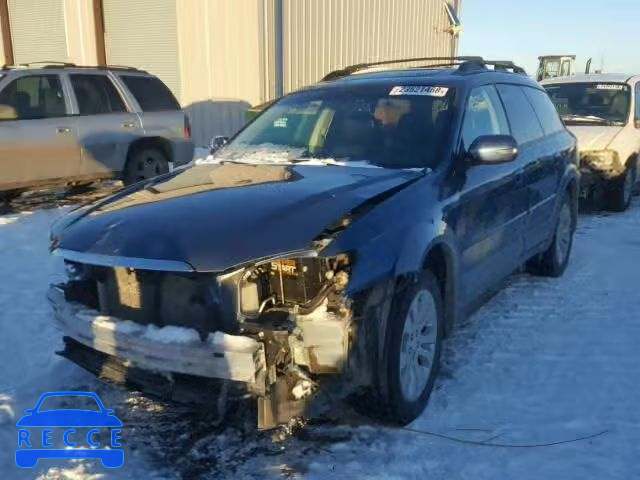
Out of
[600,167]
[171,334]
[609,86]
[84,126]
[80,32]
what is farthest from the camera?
[80,32]

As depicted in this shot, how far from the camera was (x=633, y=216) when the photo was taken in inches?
354

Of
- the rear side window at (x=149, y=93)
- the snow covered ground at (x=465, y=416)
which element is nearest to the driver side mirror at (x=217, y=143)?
the snow covered ground at (x=465, y=416)

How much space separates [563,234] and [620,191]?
361 cm

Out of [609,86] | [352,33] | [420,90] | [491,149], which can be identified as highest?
[352,33]

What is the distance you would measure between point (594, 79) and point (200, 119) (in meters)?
9.39

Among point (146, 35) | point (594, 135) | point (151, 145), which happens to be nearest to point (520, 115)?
point (594, 135)

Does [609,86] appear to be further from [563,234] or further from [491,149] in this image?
[491,149]

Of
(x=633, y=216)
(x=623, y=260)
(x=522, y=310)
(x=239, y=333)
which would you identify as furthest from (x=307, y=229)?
(x=633, y=216)

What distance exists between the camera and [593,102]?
391 inches

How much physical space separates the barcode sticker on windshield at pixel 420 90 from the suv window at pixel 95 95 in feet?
19.2

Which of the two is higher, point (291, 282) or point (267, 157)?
point (267, 157)

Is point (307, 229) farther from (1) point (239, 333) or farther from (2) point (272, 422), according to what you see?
(2) point (272, 422)

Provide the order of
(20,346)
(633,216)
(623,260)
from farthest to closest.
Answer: (633,216), (623,260), (20,346)

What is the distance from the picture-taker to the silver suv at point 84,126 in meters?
8.16
